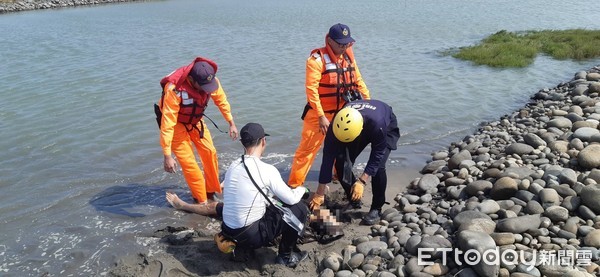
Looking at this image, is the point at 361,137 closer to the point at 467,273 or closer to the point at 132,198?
the point at 467,273

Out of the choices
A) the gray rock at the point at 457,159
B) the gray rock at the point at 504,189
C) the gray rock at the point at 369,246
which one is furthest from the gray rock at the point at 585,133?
the gray rock at the point at 369,246

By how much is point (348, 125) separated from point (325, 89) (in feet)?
5.38

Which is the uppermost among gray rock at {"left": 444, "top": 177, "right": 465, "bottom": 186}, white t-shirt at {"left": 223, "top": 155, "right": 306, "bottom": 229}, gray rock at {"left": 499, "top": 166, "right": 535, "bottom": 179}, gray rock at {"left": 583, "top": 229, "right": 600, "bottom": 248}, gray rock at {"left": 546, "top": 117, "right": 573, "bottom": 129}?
white t-shirt at {"left": 223, "top": 155, "right": 306, "bottom": 229}

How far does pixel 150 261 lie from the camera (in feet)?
18.2

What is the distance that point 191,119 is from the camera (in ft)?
21.0

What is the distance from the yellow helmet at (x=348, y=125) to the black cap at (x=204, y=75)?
1.84 metres

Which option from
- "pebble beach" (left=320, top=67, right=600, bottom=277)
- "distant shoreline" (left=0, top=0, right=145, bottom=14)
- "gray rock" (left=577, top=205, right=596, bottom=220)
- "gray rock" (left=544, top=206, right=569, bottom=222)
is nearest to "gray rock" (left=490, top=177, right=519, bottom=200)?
"pebble beach" (left=320, top=67, right=600, bottom=277)

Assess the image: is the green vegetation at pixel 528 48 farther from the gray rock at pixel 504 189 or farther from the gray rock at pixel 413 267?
the gray rock at pixel 413 267

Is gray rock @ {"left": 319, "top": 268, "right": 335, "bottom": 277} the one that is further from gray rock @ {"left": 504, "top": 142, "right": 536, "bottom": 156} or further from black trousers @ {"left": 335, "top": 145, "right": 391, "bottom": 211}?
gray rock @ {"left": 504, "top": 142, "right": 536, "bottom": 156}

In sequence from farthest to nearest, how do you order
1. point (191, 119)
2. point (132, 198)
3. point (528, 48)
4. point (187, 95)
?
point (528, 48)
point (132, 198)
point (191, 119)
point (187, 95)

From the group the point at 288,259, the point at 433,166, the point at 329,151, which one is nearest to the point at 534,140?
the point at 433,166

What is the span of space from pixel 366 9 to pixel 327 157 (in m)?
31.4

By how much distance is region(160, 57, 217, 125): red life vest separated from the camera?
6031 mm

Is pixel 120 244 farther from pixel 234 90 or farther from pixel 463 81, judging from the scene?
pixel 463 81
